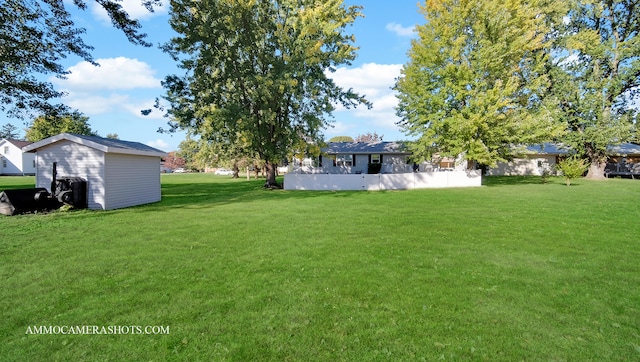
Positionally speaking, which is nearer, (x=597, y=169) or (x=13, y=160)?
(x=597, y=169)

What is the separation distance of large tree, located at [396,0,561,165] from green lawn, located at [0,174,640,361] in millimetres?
14678

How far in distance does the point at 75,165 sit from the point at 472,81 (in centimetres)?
2450

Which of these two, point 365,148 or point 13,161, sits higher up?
point 365,148

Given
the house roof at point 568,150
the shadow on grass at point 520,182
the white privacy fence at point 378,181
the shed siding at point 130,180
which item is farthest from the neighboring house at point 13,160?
the house roof at point 568,150

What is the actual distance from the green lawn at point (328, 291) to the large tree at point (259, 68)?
567 inches

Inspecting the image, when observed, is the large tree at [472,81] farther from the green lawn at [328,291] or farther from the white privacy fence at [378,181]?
the green lawn at [328,291]

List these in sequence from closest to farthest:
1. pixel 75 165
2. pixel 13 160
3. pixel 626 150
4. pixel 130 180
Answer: pixel 75 165 < pixel 130 180 < pixel 626 150 < pixel 13 160

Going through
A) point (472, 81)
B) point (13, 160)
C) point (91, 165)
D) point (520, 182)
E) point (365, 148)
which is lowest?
point (520, 182)

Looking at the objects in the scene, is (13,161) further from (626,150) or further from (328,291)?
(626,150)

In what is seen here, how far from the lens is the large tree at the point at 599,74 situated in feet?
88.4

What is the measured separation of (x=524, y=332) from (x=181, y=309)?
4.05m

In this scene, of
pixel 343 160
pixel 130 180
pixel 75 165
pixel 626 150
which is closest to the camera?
pixel 75 165

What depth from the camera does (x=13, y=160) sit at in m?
44.9

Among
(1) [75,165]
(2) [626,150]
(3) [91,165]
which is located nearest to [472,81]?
(3) [91,165]
